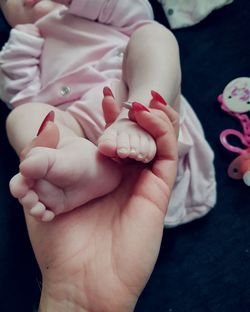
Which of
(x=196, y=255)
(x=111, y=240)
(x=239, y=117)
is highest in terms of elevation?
(x=111, y=240)

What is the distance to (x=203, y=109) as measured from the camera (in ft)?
3.03

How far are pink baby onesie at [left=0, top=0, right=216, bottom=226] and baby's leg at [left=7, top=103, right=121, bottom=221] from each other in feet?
0.67

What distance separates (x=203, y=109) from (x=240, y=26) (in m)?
0.23

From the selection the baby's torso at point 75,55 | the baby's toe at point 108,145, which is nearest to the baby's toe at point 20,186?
the baby's toe at point 108,145

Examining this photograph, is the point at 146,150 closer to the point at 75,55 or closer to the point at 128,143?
the point at 128,143

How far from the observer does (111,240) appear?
0.54 meters

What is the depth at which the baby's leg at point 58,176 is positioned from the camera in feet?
1.57

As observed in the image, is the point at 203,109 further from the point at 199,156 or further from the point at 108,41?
the point at 108,41

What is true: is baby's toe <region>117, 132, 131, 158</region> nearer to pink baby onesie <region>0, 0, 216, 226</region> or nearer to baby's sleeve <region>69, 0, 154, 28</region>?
pink baby onesie <region>0, 0, 216, 226</region>

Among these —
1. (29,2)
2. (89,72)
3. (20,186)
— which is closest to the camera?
(20,186)

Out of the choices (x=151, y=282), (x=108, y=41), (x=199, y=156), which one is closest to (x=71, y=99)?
(x=108, y=41)

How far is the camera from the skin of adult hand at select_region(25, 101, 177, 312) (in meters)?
0.52

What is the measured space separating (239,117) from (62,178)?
0.50m

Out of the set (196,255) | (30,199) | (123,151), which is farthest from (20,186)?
(196,255)
